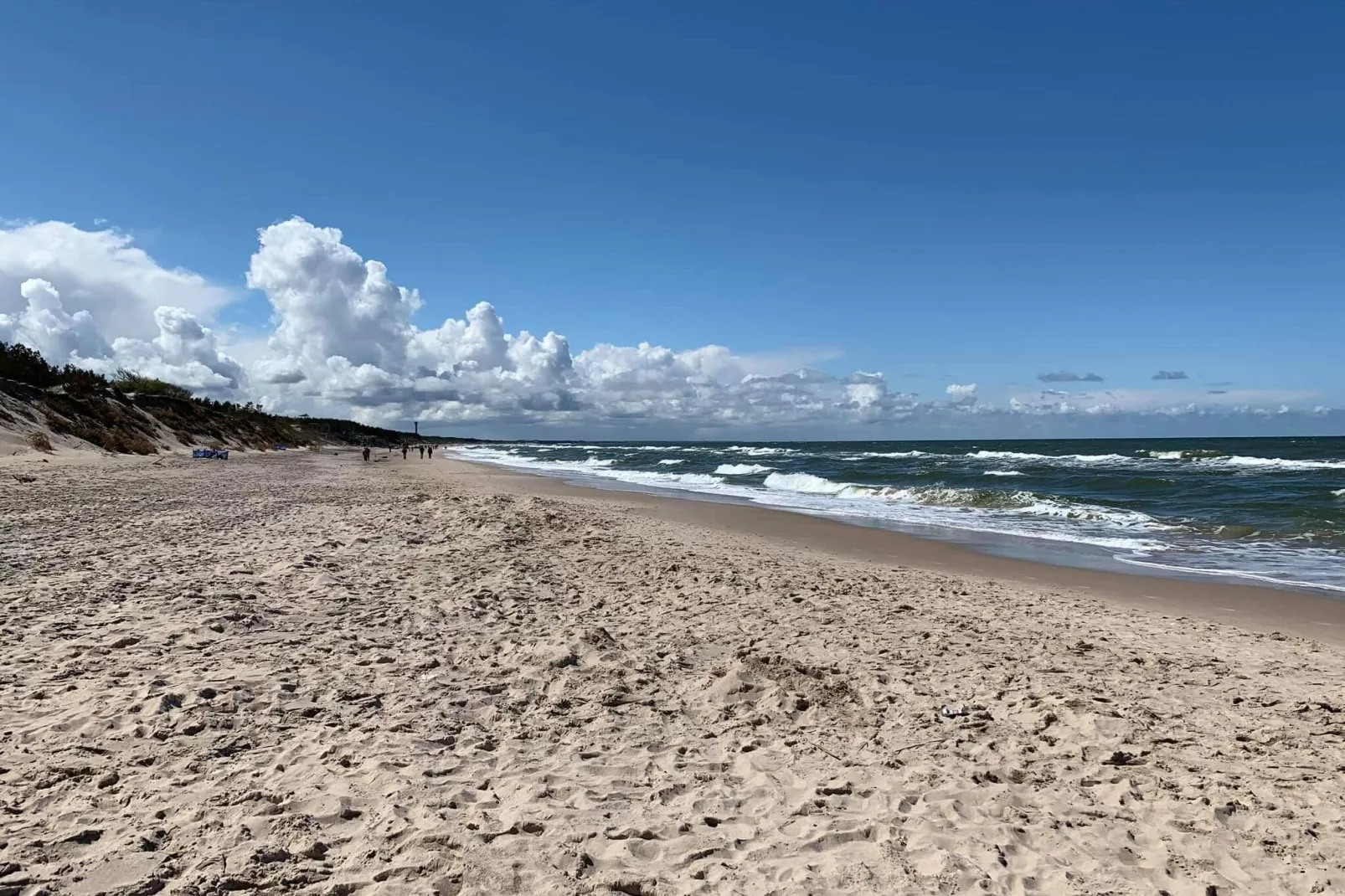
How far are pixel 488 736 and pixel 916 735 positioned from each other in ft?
9.23

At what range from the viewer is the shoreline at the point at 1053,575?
8984 millimetres

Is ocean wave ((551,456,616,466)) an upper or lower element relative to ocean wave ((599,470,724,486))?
upper

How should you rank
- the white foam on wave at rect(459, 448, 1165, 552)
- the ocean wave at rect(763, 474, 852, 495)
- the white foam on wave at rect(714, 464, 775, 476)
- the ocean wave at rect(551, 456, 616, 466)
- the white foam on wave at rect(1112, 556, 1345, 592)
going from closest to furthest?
the white foam on wave at rect(1112, 556, 1345, 592)
the white foam on wave at rect(459, 448, 1165, 552)
the ocean wave at rect(763, 474, 852, 495)
the white foam on wave at rect(714, 464, 775, 476)
the ocean wave at rect(551, 456, 616, 466)

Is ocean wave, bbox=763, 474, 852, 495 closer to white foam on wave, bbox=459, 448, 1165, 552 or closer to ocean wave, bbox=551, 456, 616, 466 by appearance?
white foam on wave, bbox=459, 448, 1165, 552

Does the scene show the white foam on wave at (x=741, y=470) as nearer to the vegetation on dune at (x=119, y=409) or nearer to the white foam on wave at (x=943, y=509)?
the white foam on wave at (x=943, y=509)

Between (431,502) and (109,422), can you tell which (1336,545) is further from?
(109,422)

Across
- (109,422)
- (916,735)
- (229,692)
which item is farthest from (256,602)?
(109,422)

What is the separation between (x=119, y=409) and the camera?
38375 mm

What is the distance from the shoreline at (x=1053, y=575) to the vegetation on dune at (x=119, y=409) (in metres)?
27.2

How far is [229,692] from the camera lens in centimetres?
482

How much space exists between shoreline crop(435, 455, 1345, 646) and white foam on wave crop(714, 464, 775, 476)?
21.8m

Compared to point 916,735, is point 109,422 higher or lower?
higher

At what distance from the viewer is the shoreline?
898 cm

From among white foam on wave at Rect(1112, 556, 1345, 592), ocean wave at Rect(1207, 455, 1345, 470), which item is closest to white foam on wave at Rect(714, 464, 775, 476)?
ocean wave at Rect(1207, 455, 1345, 470)
